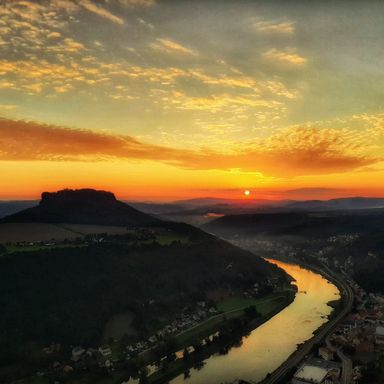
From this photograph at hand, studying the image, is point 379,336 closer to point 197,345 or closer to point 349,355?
point 349,355

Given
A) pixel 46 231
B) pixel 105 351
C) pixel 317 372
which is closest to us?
pixel 317 372

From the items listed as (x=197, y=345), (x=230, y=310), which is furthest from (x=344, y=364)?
(x=230, y=310)

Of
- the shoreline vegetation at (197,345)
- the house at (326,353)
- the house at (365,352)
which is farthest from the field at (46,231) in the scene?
the house at (365,352)

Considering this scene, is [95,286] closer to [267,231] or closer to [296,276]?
[296,276]

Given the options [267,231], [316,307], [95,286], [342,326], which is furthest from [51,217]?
[267,231]

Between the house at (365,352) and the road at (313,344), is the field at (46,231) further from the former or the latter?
the house at (365,352)
